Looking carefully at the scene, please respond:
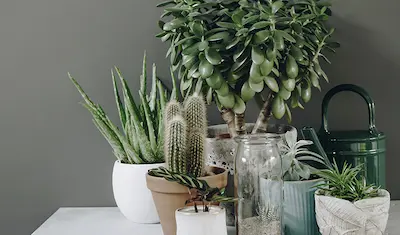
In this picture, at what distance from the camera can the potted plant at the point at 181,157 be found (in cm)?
102

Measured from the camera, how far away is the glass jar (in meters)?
1.04

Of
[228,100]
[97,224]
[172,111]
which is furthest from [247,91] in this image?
[97,224]

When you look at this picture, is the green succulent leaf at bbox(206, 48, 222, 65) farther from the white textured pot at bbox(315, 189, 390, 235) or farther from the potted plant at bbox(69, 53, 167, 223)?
the white textured pot at bbox(315, 189, 390, 235)

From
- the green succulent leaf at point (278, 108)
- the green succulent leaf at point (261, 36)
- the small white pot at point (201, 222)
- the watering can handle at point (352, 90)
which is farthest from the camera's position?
the watering can handle at point (352, 90)

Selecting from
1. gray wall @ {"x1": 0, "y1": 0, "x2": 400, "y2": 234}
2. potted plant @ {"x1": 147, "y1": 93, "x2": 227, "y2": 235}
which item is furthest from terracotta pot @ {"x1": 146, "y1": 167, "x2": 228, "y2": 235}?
gray wall @ {"x1": 0, "y1": 0, "x2": 400, "y2": 234}

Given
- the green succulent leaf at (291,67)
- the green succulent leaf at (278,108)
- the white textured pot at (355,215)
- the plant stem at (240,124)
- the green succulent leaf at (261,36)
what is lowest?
the white textured pot at (355,215)

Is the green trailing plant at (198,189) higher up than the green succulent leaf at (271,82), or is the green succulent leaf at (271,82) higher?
the green succulent leaf at (271,82)

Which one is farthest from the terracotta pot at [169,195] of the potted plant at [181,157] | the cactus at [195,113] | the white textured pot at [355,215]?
→ the white textured pot at [355,215]

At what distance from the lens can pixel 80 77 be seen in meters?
1.34

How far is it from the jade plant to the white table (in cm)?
30

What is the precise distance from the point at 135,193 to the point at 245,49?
40cm

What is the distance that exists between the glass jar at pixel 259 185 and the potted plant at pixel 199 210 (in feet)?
0.20

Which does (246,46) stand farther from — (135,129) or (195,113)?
(135,129)

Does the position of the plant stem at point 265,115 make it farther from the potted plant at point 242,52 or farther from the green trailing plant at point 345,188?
the green trailing plant at point 345,188
